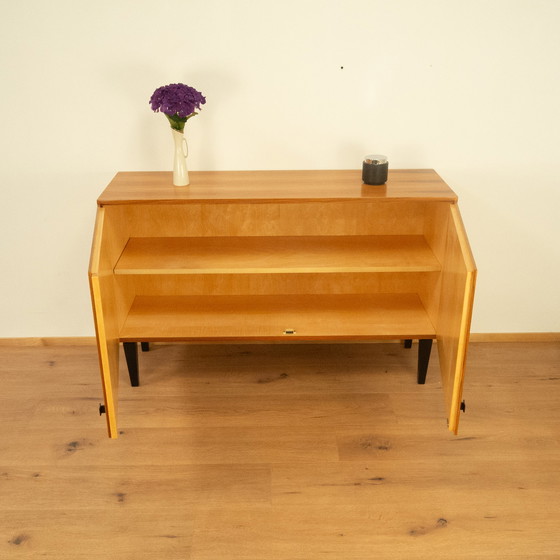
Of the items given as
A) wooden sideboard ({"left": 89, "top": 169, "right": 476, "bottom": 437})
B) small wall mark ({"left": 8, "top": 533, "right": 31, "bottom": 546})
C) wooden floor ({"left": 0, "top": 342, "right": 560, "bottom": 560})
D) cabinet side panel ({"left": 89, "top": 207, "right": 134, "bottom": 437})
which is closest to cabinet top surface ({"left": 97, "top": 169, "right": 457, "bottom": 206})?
wooden sideboard ({"left": 89, "top": 169, "right": 476, "bottom": 437})

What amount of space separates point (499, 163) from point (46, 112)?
5.47ft

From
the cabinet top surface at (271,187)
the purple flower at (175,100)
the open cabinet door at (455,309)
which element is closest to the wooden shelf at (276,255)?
the open cabinet door at (455,309)

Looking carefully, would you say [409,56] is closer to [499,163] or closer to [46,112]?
[499,163]

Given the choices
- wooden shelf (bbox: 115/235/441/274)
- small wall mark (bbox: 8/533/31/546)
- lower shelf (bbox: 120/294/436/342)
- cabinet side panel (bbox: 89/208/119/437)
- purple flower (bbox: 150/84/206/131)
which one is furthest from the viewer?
lower shelf (bbox: 120/294/436/342)

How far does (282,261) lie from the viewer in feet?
6.64

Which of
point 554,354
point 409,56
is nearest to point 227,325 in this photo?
point 409,56

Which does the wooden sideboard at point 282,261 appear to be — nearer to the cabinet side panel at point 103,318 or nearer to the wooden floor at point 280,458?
the cabinet side panel at point 103,318

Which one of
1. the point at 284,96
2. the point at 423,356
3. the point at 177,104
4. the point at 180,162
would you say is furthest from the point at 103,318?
the point at 423,356

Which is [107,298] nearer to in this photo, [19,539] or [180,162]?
[180,162]

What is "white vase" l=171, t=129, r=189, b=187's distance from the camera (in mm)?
1998

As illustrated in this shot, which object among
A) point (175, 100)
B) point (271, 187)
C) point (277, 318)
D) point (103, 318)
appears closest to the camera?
point (103, 318)

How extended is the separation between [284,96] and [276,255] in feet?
1.87

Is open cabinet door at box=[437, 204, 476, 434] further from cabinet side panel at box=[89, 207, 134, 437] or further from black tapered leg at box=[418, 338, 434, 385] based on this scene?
cabinet side panel at box=[89, 207, 134, 437]

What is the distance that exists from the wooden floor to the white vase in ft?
2.57
